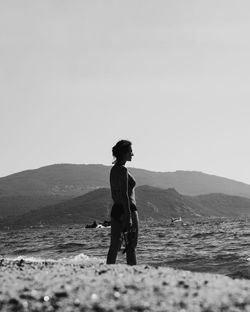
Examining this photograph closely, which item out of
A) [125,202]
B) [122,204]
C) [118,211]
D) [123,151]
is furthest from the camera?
[123,151]

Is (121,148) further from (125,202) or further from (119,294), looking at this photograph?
(119,294)

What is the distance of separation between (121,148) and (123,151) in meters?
0.09

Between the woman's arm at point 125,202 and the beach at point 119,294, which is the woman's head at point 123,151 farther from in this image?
the beach at point 119,294

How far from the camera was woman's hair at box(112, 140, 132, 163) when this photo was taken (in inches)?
448

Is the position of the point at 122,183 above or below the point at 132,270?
above

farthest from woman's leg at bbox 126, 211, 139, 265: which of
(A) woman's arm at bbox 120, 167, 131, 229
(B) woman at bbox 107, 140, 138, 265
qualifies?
(A) woman's arm at bbox 120, 167, 131, 229

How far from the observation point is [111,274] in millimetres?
7488

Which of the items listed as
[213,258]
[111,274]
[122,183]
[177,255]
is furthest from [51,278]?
[177,255]

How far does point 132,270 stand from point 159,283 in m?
1.70

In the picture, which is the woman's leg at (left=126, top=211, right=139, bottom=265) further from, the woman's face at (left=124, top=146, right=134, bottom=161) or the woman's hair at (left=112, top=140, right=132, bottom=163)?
the woman's hair at (left=112, top=140, right=132, bottom=163)

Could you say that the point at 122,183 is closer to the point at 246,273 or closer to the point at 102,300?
the point at 102,300

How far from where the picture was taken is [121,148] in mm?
11383

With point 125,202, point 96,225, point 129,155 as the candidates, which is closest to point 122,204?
point 125,202

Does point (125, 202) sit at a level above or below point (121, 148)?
below
